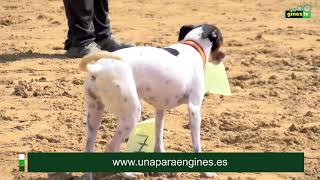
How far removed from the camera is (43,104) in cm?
588

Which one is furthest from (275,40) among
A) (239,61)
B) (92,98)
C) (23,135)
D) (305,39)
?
(92,98)

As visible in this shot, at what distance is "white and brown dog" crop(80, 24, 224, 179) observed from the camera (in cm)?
382

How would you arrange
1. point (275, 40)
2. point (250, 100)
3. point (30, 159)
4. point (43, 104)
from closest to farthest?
point (30, 159)
point (43, 104)
point (250, 100)
point (275, 40)

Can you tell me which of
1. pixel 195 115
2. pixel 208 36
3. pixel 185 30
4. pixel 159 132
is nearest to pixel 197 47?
pixel 208 36

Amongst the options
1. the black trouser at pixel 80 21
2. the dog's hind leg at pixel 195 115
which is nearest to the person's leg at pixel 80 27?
the black trouser at pixel 80 21

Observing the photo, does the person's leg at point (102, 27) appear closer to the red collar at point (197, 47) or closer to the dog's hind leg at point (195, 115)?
the red collar at point (197, 47)

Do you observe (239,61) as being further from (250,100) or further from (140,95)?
(140,95)

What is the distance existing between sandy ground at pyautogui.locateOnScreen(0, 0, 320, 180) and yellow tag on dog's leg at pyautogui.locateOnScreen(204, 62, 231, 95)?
11.6 inches

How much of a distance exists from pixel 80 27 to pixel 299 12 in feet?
16.3

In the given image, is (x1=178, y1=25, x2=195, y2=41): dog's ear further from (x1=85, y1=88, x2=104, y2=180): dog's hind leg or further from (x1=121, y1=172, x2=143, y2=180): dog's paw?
(x1=121, y1=172, x2=143, y2=180): dog's paw

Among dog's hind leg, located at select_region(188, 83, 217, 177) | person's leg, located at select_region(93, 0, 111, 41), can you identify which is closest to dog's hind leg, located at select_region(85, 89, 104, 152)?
dog's hind leg, located at select_region(188, 83, 217, 177)

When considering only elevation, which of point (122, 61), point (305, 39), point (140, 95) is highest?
point (122, 61)

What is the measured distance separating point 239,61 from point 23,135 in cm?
338

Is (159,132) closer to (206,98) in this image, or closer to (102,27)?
(206,98)
